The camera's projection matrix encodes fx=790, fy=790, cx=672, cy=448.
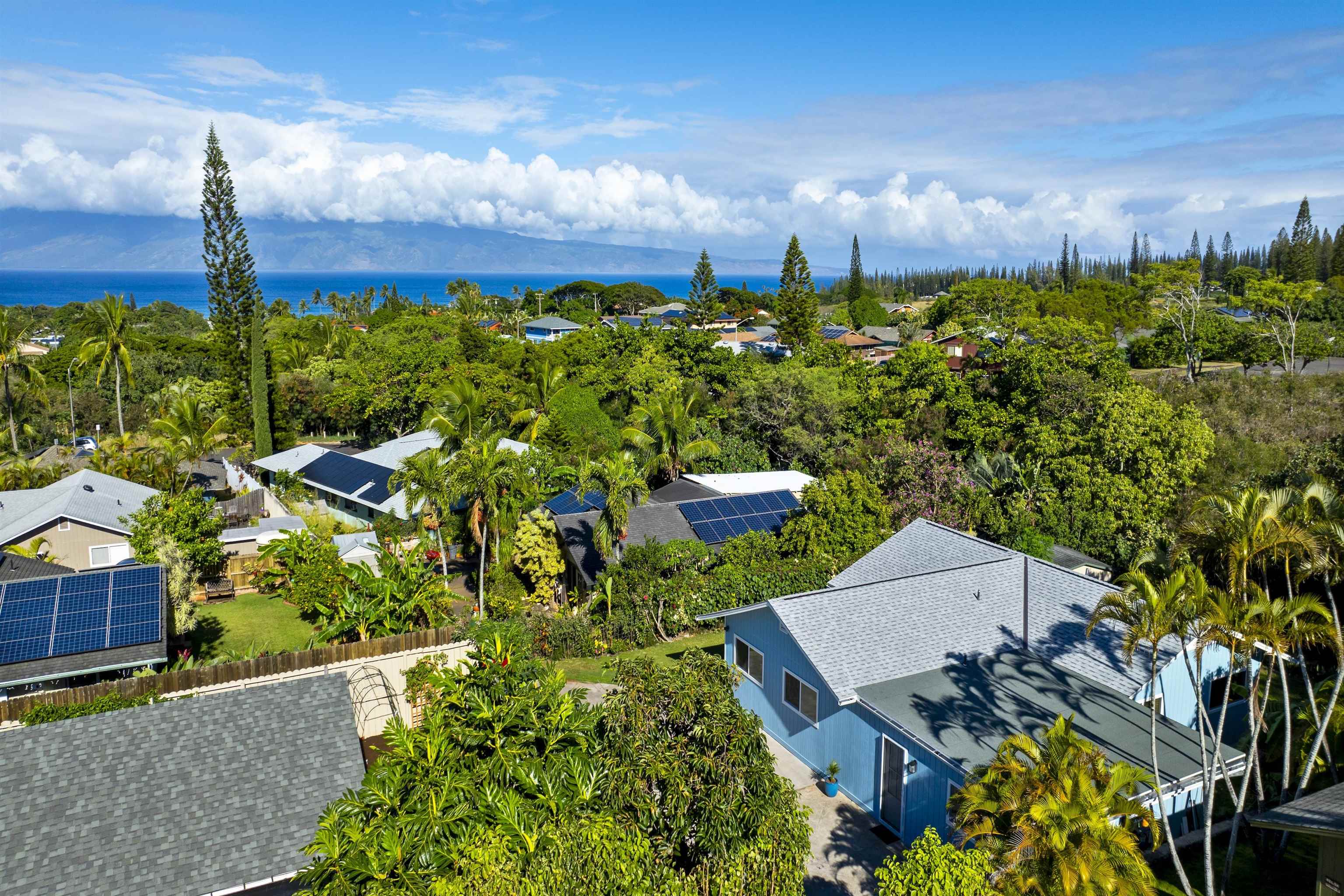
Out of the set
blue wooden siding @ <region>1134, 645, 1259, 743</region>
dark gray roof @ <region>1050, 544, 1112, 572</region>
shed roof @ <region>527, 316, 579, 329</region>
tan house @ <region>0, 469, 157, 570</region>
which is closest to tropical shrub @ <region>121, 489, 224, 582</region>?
tan house @ <region>0, 469, 157, 570</region>

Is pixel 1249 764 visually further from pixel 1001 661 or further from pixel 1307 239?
pixel 1307 239

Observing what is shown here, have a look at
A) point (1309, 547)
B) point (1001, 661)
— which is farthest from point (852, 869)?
point (1309, 547)

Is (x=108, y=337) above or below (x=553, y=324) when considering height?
below

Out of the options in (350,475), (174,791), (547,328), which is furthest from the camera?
(547,328)

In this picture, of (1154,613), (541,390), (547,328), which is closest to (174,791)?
(1154,613)

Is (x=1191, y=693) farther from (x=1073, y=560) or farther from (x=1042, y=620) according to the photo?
(x=1073, y=560)

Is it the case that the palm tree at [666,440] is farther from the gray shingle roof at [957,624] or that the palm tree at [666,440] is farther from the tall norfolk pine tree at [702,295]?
the tall norfolk pine tree at [702,295]
